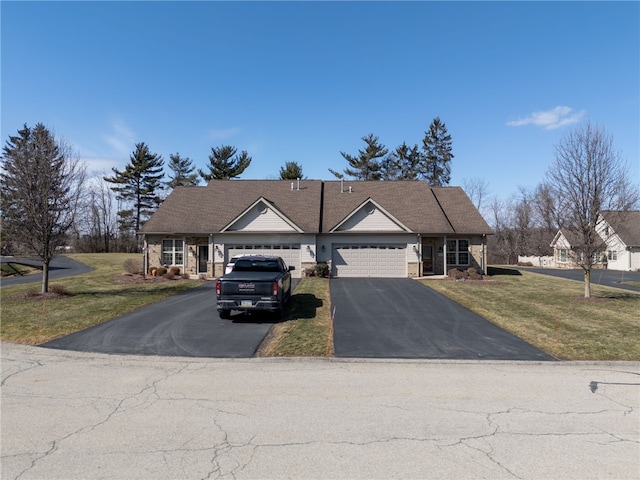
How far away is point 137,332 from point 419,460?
8895 mm

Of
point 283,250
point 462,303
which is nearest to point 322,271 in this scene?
point 283,250

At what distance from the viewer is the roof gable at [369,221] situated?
86.9 feet

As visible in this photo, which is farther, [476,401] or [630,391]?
[630,391]

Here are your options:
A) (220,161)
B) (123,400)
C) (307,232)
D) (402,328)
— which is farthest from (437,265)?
(220,161)

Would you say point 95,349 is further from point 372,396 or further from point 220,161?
point 220,161

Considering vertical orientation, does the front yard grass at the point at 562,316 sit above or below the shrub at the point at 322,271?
below

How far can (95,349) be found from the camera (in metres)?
9.07

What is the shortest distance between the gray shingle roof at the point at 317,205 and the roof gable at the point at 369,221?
0.83 m

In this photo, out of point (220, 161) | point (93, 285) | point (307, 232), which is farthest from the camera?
point (220, 161)

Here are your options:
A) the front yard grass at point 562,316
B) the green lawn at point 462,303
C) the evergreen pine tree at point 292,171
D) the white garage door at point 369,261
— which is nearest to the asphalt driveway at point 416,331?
the green lawn at point 462,303

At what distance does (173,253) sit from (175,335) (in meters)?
18.6

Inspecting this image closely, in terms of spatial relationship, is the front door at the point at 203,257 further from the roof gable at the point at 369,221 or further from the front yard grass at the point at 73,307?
the roof gable at the point at 369,221

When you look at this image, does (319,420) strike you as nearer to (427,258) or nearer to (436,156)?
(427,258)

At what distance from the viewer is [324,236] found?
27.0m
